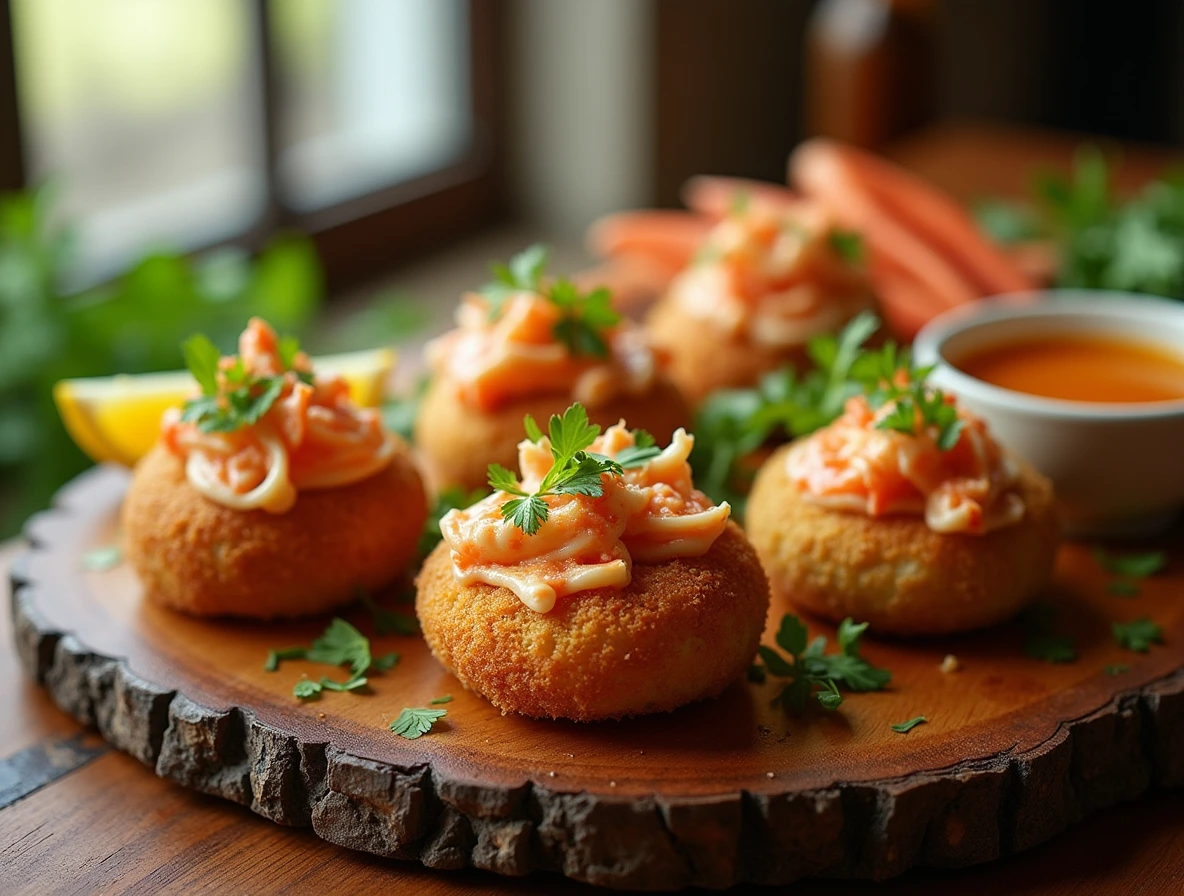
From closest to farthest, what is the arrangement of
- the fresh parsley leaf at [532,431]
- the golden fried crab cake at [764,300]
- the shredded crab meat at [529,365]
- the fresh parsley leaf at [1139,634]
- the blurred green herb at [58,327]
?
the fresh parsley leaf at [532,431] < the fresh parsley leaf at [1139,634] < the shredded crab meat at [529,365] < the golden fried crab cake at [764,300] < the blurred green herb at [58,327]

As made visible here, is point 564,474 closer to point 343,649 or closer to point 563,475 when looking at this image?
point 563,475

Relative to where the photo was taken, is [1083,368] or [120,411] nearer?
[120,411]

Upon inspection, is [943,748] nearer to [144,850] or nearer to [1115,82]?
[144,850]

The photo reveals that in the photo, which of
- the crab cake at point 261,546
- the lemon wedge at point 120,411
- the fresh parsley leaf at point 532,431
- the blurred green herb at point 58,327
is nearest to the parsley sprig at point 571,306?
the lemon wedge at point 120,411

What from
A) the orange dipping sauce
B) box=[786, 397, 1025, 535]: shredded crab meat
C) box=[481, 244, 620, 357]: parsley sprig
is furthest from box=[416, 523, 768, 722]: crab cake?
the orange dipping sauce

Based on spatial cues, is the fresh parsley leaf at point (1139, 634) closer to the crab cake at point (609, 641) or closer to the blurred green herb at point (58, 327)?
the crab cake at point (609, 641)

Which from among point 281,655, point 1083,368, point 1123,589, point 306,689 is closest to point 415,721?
point 306,689
